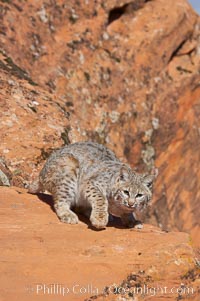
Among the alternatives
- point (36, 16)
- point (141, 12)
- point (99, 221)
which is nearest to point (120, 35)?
point (141, 12)

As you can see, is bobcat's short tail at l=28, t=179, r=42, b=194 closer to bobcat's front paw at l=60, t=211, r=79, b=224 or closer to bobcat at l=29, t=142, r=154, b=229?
bobcat at l=29, t=142, r=154, b=229

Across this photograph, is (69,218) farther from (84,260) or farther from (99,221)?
(84,260)

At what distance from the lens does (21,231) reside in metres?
7.80

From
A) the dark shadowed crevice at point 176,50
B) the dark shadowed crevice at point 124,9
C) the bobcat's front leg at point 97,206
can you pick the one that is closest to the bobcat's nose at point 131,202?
the bobcat's front leg at point 97,206

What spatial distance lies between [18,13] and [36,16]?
550 mm

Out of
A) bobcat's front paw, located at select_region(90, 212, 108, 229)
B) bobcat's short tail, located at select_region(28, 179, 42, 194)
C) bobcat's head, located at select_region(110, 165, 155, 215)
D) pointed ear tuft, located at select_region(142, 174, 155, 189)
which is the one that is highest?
bobcat's short tail, located at select_region(28, 179, 42, 194)

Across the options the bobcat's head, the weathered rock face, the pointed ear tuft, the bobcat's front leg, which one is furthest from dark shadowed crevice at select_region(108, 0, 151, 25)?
the bobcat's front leg

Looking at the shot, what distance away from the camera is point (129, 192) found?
28.5ft

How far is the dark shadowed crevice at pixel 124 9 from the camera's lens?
1925 centimetres

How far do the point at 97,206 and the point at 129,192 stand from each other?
0.51 m

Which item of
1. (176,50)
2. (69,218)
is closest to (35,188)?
(69,218)

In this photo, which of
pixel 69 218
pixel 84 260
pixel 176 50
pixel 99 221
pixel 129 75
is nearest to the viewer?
pixel 84 260

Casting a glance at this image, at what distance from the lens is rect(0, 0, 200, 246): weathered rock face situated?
17.1 m

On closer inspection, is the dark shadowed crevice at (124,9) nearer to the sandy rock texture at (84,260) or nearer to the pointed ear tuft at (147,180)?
the pointed ear tuft at (147,180)
